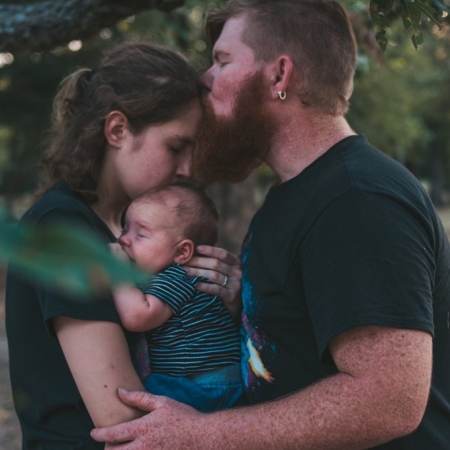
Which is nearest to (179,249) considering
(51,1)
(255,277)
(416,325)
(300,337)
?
(255,277)

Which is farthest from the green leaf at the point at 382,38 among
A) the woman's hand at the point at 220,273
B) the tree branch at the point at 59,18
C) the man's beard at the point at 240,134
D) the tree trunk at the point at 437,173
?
the tree trunk at the point at 437,173

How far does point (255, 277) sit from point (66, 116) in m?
1.08

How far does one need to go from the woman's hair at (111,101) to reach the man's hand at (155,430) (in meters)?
0.82

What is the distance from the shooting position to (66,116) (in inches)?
108

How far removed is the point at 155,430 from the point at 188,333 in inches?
17.3

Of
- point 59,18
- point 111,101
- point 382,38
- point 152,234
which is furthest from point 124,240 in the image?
point 59,18

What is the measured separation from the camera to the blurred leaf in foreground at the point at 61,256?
1.50ft

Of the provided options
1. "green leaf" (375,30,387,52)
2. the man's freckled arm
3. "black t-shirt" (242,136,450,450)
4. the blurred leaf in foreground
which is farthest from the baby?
the blurred leaf in foreground

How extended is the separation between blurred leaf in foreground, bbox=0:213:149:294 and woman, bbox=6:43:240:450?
1.54 m

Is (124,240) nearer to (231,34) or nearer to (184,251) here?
(184,251)

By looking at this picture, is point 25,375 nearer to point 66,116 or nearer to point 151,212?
point 151,212

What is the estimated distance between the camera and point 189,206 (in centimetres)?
253

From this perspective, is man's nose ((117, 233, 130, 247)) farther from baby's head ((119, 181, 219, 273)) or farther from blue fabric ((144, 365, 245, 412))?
blue fabric ((144, 365, 245, 412))

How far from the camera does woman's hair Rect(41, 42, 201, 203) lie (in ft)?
8.21
